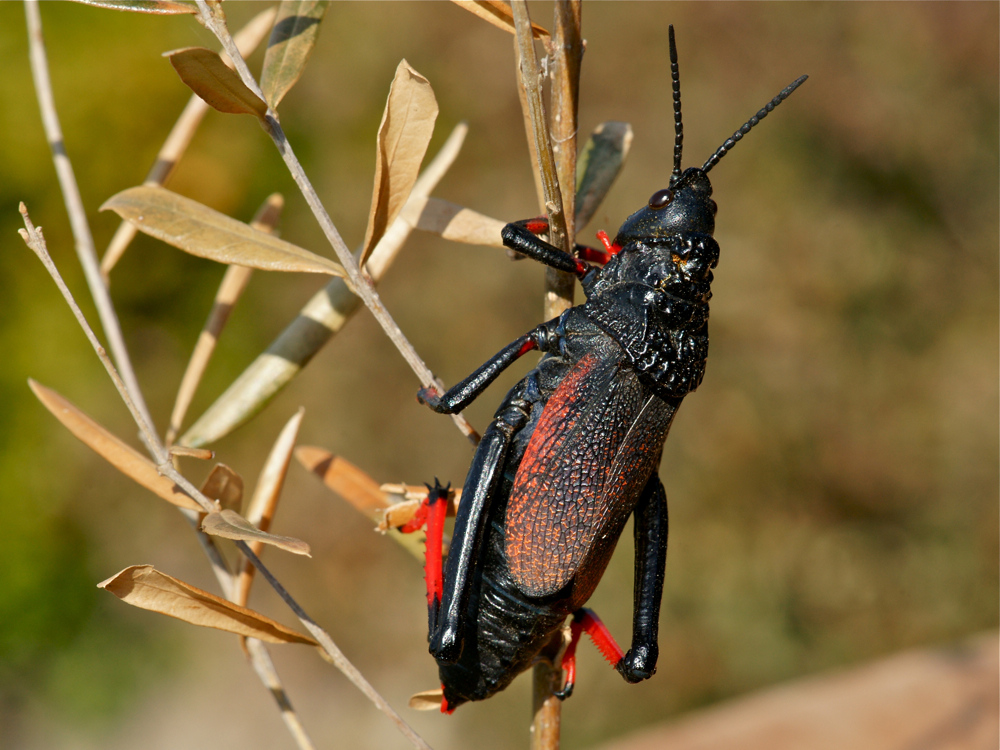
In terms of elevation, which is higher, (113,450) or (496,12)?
(496,12)

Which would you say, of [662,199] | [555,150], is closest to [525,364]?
[662,199]

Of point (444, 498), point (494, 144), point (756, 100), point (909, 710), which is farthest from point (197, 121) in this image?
point (756, 100)

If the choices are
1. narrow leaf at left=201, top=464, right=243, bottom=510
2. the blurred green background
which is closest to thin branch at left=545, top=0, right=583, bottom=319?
narrow leaf at left=201, top=464, right=243, bottom=510

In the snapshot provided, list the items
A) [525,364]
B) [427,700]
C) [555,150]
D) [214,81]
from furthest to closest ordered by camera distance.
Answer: [525,364]
[427,700]
[555,150]
[214,81]

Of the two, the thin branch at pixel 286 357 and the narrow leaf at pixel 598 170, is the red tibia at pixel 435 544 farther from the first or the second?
the narrow leaf at pixel 598 170

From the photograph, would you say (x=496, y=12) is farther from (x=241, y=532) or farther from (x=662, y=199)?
(x=241, y=532)

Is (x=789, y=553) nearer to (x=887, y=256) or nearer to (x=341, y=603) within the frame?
(x=887, y=256)
